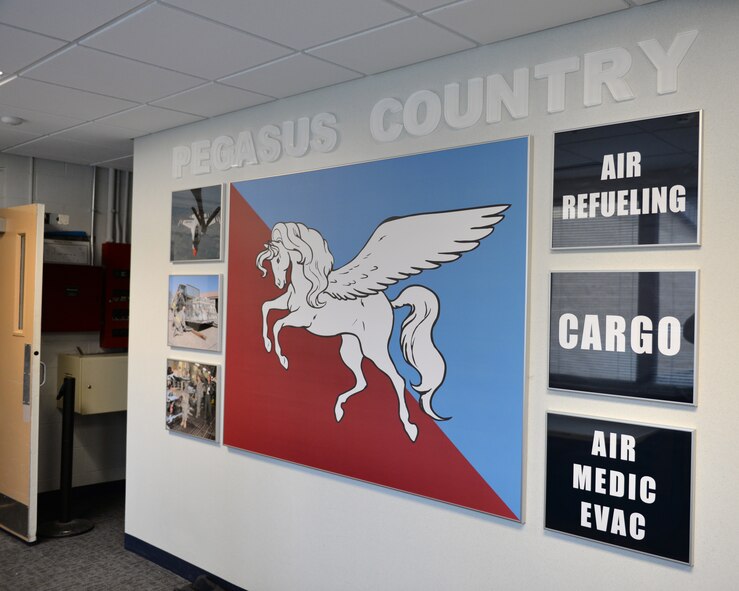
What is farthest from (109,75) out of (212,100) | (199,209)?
(199,209)

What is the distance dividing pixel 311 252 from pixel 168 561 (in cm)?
199

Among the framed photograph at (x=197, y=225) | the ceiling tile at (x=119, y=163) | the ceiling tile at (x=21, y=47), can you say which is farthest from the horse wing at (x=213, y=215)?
the ceiling tile at (x=119, y=163)

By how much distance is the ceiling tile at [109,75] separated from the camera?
272 cm

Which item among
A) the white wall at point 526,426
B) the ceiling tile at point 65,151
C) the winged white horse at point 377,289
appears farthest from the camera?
the ceiling tile at point 65,151

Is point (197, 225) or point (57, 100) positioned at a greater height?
point (57, 100)

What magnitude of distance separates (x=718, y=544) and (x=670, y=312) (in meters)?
0.67

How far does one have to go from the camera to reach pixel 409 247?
8.84 ft

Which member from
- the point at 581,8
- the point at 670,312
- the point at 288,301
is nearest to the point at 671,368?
the point at 670,312

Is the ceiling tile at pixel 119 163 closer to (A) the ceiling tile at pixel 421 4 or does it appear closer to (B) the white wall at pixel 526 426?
(B) the white wall at pixel 526 426

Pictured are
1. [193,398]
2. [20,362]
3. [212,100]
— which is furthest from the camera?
[20,362]

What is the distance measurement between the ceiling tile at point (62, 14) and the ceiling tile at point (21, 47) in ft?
0.24

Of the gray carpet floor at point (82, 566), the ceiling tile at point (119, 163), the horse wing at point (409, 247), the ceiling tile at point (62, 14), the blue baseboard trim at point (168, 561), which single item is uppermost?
the ceiling tile at point (119, 163)

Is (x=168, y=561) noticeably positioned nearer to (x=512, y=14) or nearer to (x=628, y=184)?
(x=628, y=184)

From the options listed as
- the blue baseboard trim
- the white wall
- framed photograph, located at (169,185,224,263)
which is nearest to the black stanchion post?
the blue baseboard trim
